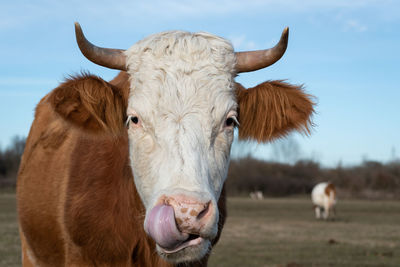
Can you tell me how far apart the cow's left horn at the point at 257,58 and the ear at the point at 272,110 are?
0.18 m

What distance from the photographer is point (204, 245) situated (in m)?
3.02

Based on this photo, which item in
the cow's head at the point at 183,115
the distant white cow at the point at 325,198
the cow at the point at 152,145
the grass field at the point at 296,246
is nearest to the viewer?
the cow's head at the point at 183,115

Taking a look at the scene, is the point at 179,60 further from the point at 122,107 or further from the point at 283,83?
the point at 283,83

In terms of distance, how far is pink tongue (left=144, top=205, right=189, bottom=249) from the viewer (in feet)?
9.18

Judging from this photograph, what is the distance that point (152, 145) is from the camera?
136 inches

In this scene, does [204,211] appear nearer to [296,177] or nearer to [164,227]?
[164,227]

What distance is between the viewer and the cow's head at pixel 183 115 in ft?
9.49

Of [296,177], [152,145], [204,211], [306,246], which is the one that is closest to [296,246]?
[306,246]

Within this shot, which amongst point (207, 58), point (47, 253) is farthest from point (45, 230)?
point (207, 58)

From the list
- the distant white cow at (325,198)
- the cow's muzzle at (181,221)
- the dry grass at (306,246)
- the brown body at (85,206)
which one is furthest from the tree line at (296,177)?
the cow's muzzle at (181,221)

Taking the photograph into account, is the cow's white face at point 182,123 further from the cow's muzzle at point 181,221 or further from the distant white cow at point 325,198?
the distant white cow at point 325,198

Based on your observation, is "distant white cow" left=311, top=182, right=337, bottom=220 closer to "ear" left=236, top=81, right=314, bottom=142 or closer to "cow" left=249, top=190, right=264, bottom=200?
"ear" left=236, top=81, right=314, bottom=142

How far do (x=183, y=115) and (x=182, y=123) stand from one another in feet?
0.24

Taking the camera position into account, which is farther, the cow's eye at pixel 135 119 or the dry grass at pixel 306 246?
the dry grass at pixel 306 246
